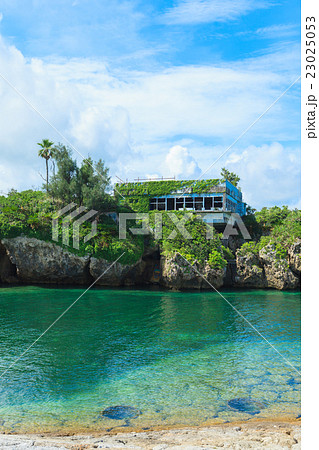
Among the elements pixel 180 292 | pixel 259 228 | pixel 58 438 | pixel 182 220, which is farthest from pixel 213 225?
pixel 58 438

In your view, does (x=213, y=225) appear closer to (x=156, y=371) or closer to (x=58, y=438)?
(x=156, y=371)

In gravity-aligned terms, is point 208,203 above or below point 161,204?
below

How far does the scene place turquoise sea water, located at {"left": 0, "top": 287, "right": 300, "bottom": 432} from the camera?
34.2ft

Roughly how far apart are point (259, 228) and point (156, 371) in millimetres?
33639

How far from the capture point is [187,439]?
27.1ft

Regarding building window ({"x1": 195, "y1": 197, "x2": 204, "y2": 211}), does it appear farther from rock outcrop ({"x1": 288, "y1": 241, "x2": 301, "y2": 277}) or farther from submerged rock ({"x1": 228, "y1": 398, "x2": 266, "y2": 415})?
submerged rock ({"x1": 228, "y1": 398, "x2": 266, "y2": 415})

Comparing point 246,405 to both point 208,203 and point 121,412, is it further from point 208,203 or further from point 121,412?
point 208,203

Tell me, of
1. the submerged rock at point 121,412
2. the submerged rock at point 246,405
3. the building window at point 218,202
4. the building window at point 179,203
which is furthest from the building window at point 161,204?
the submerged rock at point 121,412

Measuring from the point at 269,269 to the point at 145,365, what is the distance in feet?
83.8

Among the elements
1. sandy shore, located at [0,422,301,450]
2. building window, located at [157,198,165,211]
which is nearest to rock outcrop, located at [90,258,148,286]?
building window, located at [157,198,165,211]

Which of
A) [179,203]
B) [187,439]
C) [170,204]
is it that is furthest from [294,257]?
[187,439]

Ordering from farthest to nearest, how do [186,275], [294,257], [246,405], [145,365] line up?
[294,257], [186,275], [145,365], [246,405]

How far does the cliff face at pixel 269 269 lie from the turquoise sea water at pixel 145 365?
999 centimetres
